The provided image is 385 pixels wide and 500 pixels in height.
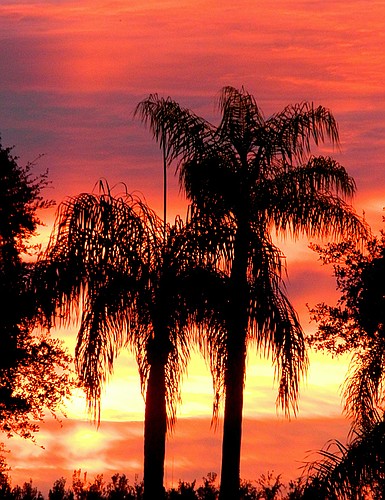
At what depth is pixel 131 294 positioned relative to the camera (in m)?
22.1

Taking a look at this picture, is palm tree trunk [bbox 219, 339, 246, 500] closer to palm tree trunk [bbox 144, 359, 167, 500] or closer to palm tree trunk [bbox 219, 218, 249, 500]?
palm tree trunk [bbox 219, 218, 249, 500]

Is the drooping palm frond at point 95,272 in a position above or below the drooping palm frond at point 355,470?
above

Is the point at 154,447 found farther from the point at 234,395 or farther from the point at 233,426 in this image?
the point at 234,395

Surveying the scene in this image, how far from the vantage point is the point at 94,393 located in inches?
840

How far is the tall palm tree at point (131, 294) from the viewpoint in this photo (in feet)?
71.3

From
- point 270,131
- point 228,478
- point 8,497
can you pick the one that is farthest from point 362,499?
point 8,497

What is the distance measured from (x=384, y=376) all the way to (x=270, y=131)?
22.5ft

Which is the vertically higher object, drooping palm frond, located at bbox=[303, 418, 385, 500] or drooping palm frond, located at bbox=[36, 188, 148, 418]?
drooping palm frond, located at bbox=[36, 188, 148, 418]

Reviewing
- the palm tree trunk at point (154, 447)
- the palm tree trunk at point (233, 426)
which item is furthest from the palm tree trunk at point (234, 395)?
the palm tree trunk at point (154, 447)

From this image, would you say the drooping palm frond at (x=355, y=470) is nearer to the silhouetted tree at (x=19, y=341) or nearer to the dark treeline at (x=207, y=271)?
the dark treeline at (x=207, y=271)

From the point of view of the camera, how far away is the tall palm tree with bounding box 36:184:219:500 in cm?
2172

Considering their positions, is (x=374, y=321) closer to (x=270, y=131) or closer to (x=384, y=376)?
(x=384, y=376)

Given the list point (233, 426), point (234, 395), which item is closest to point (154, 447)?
point (233, 426)

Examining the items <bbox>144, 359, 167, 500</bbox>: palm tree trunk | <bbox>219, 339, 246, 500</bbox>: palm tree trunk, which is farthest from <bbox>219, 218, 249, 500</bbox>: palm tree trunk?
<bbox>144, 359, 167, 500</bbox>: palm tree trunk
